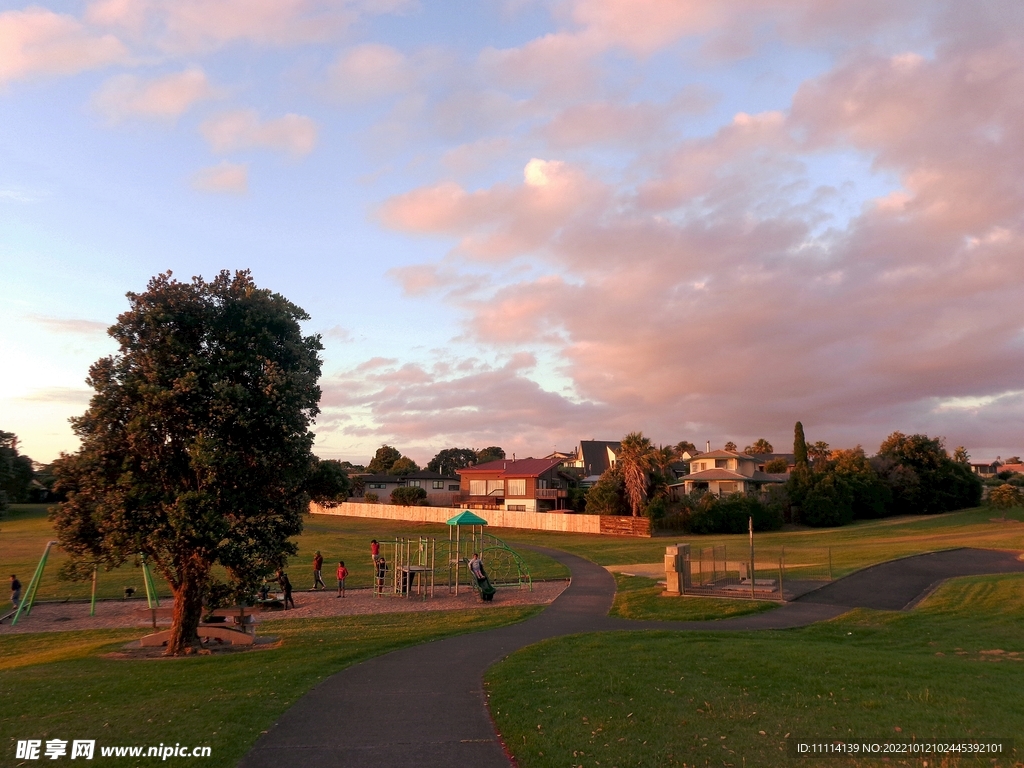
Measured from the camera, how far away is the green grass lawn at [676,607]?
2227cm

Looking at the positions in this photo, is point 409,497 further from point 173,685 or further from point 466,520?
point 173,685

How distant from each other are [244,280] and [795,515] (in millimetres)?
62701

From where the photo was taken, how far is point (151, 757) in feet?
29.0

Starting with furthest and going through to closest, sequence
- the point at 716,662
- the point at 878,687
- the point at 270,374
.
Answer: the point at 270,374, the point at 716,662, the point at 878,687

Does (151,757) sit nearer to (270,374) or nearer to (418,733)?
(418,733)

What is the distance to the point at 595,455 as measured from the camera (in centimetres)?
10675

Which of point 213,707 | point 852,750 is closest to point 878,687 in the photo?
point 852,750

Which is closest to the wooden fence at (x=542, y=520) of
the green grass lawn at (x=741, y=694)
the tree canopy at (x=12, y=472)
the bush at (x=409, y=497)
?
the bush at (x=409, y=497)

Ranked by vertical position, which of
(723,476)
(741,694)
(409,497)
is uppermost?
(723,476)

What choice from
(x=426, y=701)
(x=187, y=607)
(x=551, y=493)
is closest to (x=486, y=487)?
(x=551, y=493)

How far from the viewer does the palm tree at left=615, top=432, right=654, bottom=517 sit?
65000 millimetres

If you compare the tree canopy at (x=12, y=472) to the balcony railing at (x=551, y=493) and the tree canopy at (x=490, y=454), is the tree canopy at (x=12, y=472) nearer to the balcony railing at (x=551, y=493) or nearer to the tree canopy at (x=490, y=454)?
the balcony railing at (x=551, y=493)

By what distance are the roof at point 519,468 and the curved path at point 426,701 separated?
58.8 metres

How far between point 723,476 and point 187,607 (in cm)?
6584
